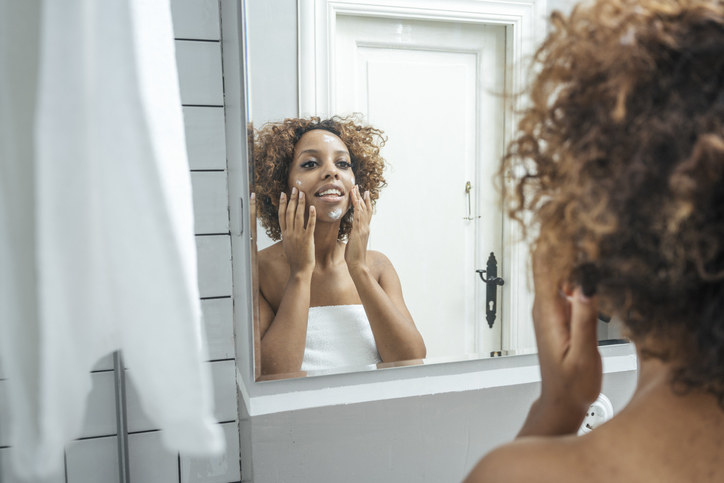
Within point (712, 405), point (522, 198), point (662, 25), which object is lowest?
point (712, 405)

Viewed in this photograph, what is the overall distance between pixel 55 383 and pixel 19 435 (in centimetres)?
5

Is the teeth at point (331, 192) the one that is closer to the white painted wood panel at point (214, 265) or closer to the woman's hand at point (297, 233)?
the woman's hand at point (297, 233)

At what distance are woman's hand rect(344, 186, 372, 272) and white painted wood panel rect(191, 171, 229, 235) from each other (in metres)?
0.24

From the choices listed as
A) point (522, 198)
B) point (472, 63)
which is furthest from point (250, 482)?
point (472, 63)

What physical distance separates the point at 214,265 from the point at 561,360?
70cm

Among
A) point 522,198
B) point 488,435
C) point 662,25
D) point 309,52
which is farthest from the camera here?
point 488,435

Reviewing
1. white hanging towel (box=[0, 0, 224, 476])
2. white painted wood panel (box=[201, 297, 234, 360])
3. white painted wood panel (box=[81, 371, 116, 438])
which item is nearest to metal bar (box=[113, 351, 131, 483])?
white painted wood panel (box=[81, 371, 116, 438])

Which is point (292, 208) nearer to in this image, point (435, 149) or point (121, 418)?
point (435, 149)

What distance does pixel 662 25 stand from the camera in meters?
0.39

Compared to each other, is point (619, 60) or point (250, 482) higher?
point (619, 60)

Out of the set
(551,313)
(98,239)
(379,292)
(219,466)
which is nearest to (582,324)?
(551,313)

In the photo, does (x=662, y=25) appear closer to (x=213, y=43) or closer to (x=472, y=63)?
(x=472, y=63)

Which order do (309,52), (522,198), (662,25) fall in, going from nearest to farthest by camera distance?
(662,25)
(522,198)
(309,52)

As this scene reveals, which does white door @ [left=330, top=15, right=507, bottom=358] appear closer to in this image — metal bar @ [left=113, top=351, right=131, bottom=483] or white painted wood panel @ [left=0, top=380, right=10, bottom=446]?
metal bar @ [left=113, top=351, right=131, bottom=483]
